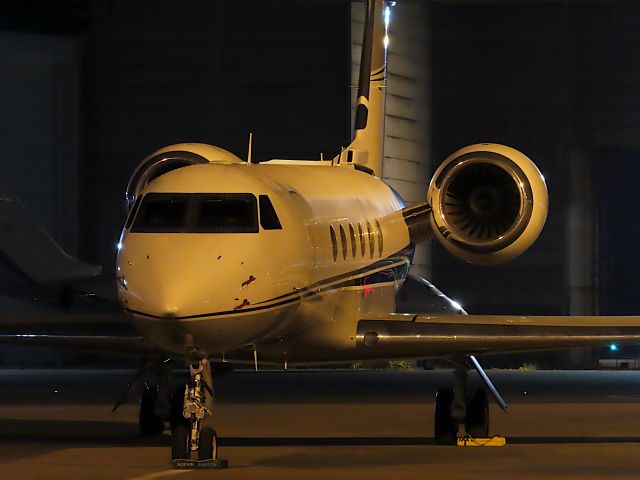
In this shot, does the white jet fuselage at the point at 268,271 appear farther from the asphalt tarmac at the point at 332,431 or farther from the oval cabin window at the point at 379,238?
the asphalt tarmac at the point at 332,431

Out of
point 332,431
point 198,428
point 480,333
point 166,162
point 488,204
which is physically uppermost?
point 166,162

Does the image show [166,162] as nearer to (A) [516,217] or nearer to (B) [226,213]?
(A) [516,217]

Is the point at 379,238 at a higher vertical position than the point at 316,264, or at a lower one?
higher

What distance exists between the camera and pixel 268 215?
1571cm

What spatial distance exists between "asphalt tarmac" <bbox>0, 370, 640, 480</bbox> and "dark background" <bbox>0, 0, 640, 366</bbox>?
6.74 metres

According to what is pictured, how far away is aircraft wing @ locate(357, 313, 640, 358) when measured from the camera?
58.2ft

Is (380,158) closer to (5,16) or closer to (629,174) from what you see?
(5,16)

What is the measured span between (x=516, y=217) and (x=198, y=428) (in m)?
6.04

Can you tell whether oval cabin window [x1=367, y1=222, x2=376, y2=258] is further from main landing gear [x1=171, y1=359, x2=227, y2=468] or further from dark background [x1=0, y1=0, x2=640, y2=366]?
dark background [x1=0, y1=0, x2=640, y2=366]

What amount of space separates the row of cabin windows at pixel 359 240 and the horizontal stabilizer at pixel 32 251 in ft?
60.8

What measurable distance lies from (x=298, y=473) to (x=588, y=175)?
25595 mm

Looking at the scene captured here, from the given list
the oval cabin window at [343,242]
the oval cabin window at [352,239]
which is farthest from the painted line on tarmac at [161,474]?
the oval cabin window at [352,239]

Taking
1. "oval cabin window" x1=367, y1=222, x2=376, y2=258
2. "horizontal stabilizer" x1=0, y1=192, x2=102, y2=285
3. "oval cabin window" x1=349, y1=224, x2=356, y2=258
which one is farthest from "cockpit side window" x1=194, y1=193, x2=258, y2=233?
"horizontal stabilizer" x1=0, y1=192, x2=102, y2=285

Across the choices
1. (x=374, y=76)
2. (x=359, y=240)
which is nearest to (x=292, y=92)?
(x=374, y=76)
